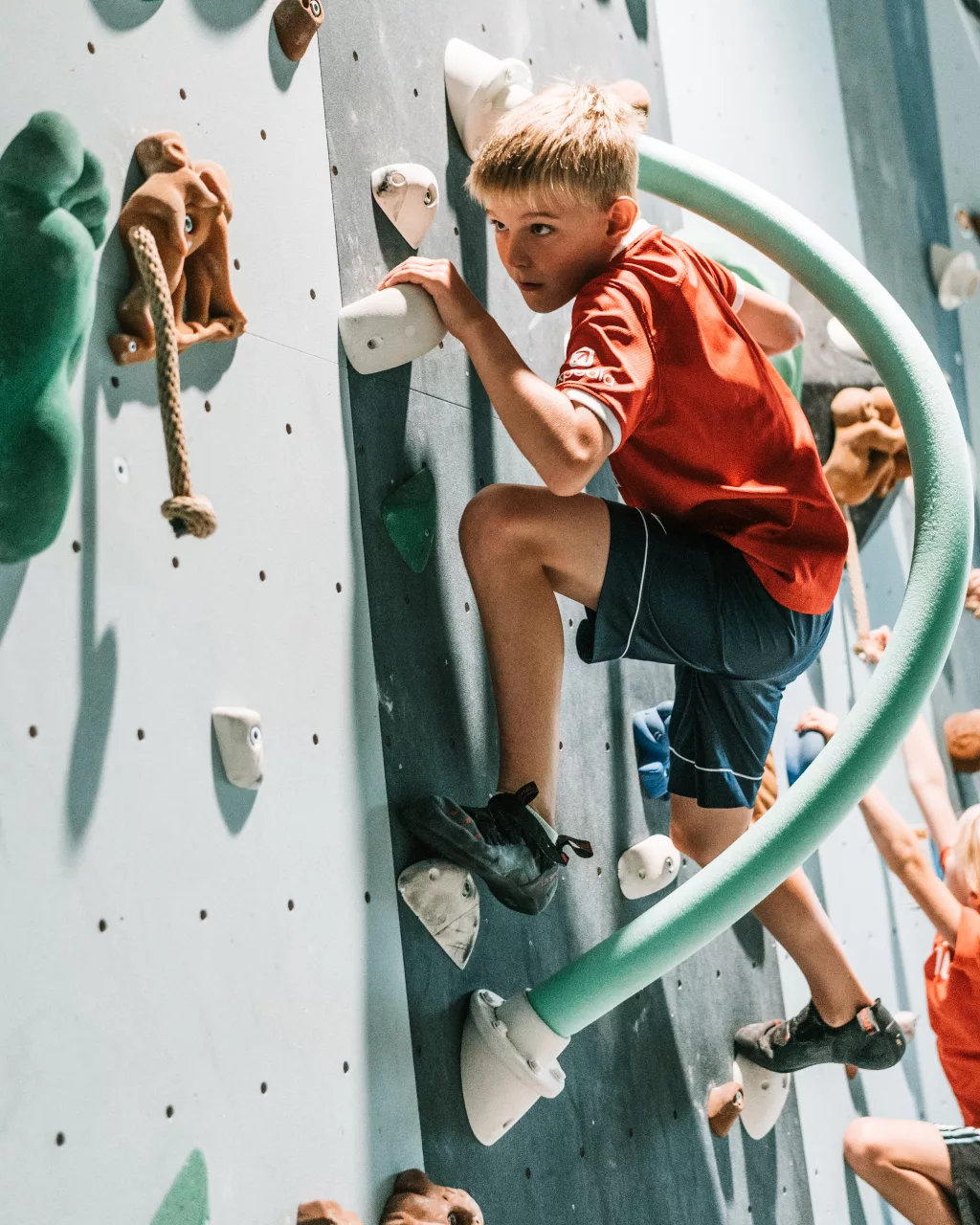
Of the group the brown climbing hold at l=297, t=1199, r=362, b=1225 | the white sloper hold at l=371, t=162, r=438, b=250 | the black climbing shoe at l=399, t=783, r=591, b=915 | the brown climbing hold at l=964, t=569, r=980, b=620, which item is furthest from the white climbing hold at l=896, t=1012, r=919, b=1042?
the white sloper hold at l=371, t=162, r=438, b=250

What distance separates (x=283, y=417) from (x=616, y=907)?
2.78ft

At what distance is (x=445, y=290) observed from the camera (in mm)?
1419

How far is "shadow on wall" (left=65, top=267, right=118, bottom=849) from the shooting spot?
3.59 ft

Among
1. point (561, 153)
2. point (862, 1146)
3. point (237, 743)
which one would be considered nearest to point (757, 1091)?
point (862, 1146)

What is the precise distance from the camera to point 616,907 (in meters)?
1.81

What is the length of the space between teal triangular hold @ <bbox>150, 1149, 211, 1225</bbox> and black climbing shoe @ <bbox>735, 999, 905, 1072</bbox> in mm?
1050

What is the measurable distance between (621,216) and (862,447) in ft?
4.05

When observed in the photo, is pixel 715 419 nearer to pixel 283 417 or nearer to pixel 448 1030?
pixel 283 417

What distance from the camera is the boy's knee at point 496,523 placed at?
143 centimetres

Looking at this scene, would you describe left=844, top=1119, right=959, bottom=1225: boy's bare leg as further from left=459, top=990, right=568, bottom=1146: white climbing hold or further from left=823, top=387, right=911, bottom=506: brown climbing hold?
left=823, top=387, right=911, bottom=506: brown climbing hold

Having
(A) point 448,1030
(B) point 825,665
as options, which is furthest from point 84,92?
(B) point 825,665

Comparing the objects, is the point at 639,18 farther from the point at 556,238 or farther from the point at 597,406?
the point at 597,406

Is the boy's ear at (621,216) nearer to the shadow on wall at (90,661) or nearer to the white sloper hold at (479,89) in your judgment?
the white sloper hold at (479,89)

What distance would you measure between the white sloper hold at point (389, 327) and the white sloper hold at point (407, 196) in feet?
0.44
